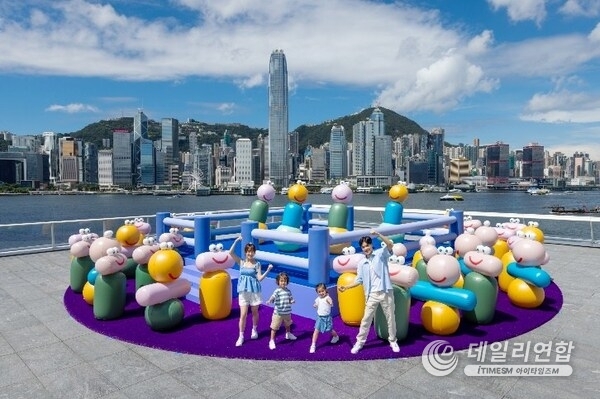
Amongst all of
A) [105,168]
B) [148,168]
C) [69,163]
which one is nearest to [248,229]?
[105,168]

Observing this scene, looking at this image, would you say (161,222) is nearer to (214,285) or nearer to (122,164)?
(214,285)

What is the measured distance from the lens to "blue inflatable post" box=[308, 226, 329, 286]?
7211 mm

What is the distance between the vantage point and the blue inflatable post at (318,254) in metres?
7.21

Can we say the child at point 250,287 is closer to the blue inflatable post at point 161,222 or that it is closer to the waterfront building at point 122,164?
the blue inflatable post at point 161,222

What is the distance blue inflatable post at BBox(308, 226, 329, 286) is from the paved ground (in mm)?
1891

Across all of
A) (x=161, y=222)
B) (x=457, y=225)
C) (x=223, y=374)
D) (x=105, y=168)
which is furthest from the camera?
(x=105, y=168)

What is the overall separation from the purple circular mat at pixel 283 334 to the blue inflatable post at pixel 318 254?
2.52 ft

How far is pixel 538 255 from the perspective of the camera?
774cm

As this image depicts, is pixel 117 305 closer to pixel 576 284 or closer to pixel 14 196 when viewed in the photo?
pixel 576 284

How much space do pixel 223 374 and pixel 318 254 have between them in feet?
8.73

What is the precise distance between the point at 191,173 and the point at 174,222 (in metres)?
194

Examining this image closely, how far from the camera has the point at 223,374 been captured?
5289mm

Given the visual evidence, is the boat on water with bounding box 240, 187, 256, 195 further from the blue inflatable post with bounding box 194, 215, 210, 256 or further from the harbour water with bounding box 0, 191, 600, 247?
the blue inflatable post with bounding box 194, 215, 210, 256

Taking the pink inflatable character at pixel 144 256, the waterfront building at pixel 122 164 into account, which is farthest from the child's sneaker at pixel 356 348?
the waterfront building at pixel 122 164
